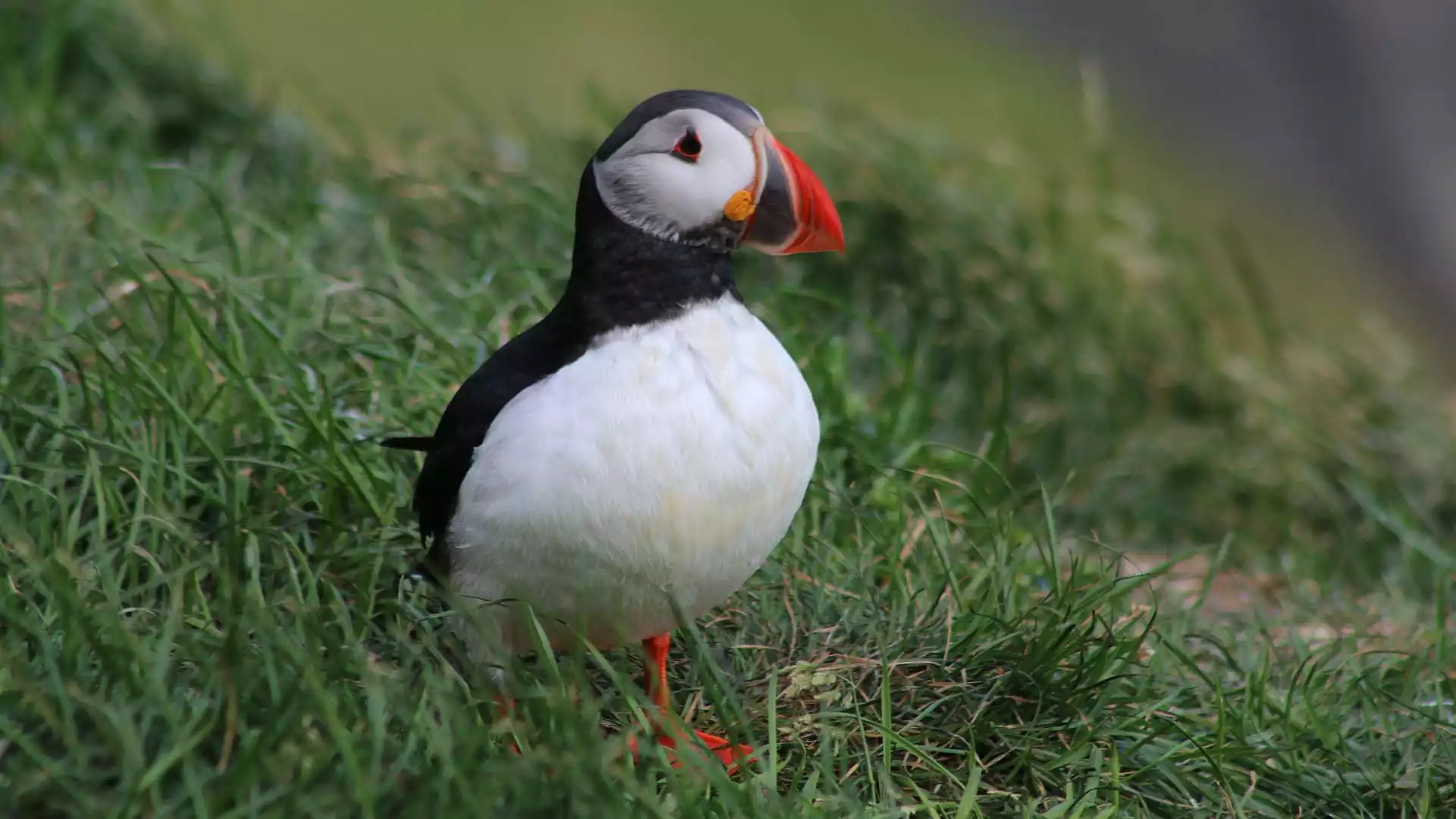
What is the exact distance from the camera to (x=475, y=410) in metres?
2.38

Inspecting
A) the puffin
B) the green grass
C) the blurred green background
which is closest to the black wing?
the puffin

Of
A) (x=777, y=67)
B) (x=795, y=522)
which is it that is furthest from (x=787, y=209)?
(x=777, y=67)

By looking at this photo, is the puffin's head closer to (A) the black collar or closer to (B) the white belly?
(A) the black collar

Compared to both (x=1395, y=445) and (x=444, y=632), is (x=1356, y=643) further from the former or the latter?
(x=444, y=632)

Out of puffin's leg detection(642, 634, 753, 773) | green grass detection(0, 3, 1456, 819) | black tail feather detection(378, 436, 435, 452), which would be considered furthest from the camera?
black tail feather detection(378, 436, 435, 452)

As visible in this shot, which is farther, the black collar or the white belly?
the black collar

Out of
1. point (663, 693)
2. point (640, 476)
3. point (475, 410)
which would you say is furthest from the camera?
point (663, 693)

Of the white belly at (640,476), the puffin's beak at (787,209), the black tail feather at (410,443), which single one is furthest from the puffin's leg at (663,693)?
the puffin's beak at (787,209)

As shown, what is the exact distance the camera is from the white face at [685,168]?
2215mm

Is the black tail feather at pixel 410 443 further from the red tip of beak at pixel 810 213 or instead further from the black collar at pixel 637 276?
the red tip of beak at pixel 810 213

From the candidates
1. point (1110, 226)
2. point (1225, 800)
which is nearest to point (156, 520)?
point (1225, 800)

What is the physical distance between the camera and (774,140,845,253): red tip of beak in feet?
7.42

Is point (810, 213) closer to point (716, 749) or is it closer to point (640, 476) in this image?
point (640, 476)

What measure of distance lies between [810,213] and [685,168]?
0.20 meters
